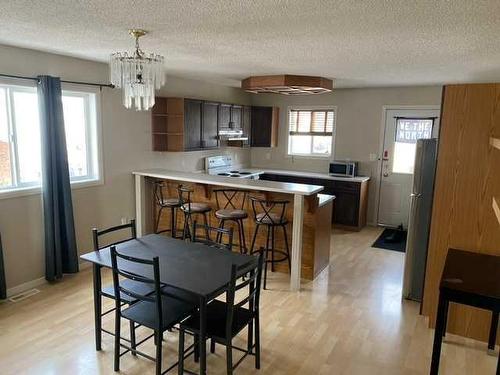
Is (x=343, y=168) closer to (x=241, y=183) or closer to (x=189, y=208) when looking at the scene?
(x=241, y=183)

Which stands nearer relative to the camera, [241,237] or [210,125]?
[241,237]

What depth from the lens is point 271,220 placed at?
3936 mm

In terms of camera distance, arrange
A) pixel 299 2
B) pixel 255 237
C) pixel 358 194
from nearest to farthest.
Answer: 1. pixel 299 2
2. pixel 255 237
3. pixel 358 194

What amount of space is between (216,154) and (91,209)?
8.51ft

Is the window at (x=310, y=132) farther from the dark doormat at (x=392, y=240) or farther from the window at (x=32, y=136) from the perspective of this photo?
the window at (x=32, y=136)

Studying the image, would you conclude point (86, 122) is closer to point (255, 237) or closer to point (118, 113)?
point (118, 113)

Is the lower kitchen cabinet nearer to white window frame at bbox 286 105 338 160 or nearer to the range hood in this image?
white window frame at bbox 286 105 338 160

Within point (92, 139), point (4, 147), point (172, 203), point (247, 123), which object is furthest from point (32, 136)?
point (247, 123)

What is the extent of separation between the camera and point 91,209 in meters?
4.36

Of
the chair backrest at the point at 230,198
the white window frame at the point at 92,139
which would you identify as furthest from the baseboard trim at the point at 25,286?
the chair backrest at the point at 230,198

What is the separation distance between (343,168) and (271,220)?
284 centimetres

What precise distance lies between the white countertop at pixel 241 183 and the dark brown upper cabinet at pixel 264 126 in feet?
8.11

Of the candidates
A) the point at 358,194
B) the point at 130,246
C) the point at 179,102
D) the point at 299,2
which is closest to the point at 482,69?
the point at 358,194

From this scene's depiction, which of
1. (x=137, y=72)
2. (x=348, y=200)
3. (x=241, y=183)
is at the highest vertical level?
(x=137, y=72)
